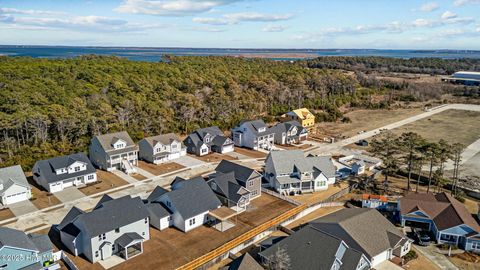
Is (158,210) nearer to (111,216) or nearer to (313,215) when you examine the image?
(111,216)

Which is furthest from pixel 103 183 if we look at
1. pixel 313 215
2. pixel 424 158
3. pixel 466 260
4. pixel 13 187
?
pixel 424 158

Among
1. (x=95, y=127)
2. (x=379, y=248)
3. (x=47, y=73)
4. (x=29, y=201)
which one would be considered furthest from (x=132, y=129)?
(x=379, y=248)

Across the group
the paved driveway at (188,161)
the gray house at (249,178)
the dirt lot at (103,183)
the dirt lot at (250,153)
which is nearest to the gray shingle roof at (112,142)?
the dirt lot at (103,183)

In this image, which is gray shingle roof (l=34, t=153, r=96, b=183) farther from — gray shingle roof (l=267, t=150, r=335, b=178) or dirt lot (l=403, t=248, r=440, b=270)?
dirt lot (l=403, t=248, r=440, b=270)

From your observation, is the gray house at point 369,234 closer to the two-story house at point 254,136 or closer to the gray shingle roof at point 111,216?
the gray shingle roof at point 111,216

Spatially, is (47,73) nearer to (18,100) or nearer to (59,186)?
(18,100)
